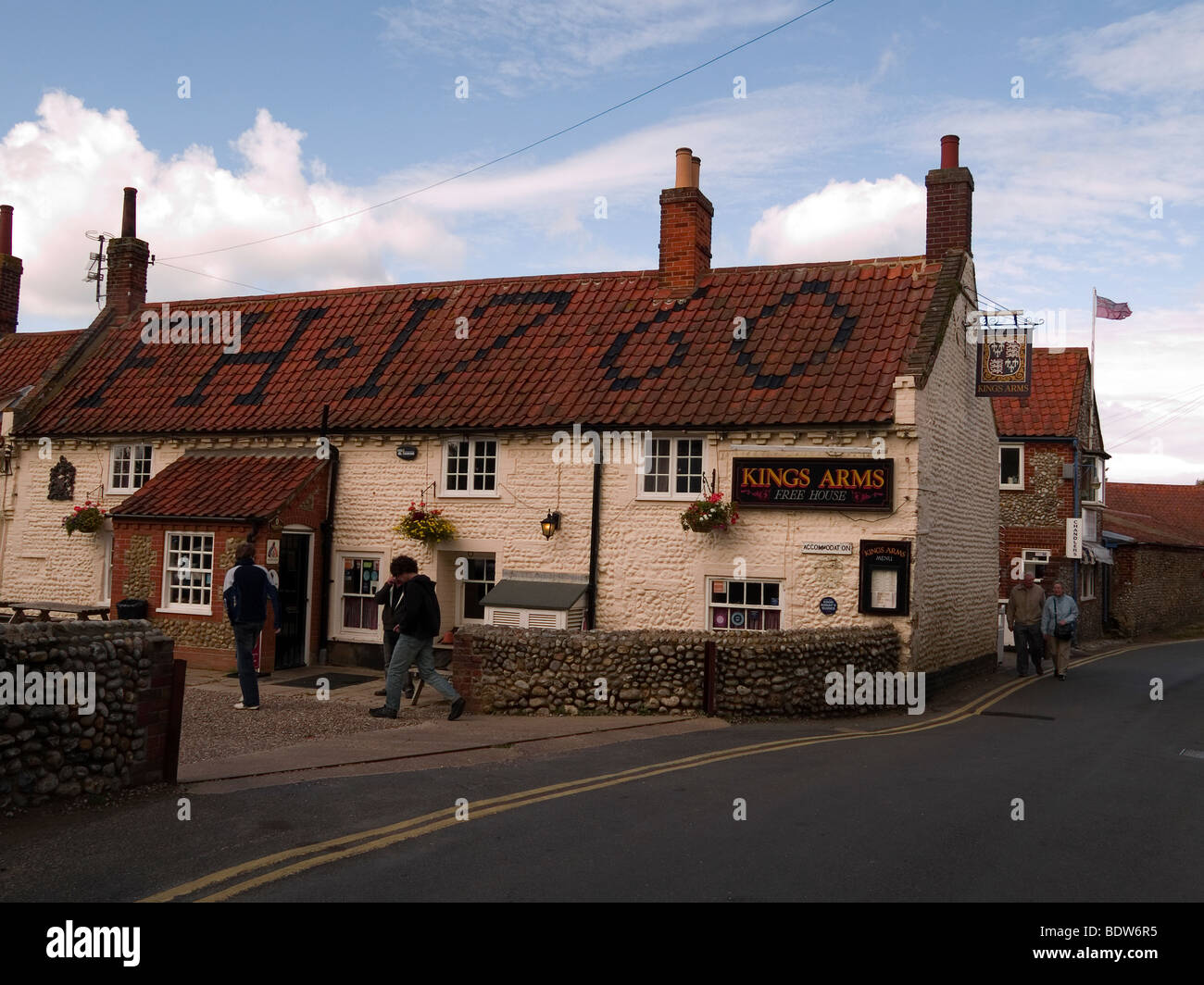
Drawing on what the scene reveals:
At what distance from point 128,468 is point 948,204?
1710 centimetres

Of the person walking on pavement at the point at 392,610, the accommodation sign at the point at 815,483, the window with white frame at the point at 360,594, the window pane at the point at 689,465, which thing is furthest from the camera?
the window with white frame at the point at 360,594

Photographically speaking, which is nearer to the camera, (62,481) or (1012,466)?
(62,481)

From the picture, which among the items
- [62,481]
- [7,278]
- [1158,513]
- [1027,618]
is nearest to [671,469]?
[1027,618]

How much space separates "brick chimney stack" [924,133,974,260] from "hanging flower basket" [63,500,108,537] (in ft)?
56.0

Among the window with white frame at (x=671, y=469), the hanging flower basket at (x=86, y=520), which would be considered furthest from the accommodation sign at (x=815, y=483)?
the hanging flower basket at (x=86, y=520)

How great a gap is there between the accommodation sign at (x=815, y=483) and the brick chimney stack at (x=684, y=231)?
5.08 m

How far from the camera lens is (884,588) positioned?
15.4m

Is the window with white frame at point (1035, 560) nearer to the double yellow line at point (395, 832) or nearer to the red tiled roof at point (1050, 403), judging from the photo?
the red tiled roof at point (1050, 403)

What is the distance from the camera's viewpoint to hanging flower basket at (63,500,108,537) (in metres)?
20.4

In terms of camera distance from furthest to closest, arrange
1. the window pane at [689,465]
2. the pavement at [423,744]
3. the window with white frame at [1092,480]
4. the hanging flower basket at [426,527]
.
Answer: the window with white frame at [1092,480] < the hanging flower basket at [426,527] < the window pane at [689,465] < the pavement at [423,744]

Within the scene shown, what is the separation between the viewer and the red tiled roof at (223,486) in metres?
17.6

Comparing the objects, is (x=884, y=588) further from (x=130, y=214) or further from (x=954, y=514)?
(x=130, y=214)

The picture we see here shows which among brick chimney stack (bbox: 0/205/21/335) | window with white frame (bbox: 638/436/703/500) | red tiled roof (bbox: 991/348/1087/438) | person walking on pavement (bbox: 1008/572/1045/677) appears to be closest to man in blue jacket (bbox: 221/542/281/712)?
window with white frame (bbox: 638/436/703/500)

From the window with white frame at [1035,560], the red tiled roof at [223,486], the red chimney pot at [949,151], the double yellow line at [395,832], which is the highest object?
the red chimney pot at [949,151]
